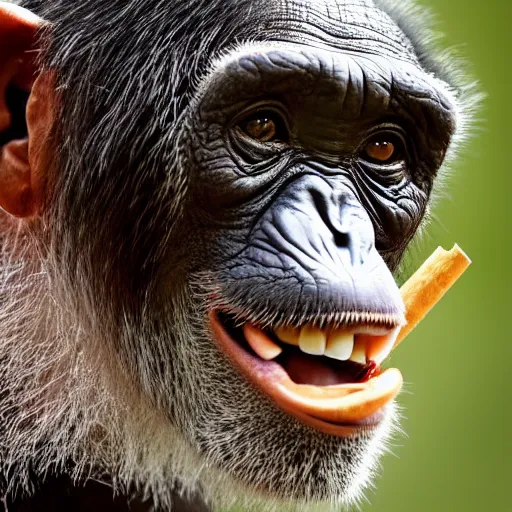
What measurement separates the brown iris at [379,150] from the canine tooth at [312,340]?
57 cm

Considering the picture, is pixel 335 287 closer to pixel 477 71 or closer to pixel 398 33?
pixel 398 33

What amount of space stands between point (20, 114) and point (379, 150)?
924 mm

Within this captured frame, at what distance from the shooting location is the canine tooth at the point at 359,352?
91.4 inches

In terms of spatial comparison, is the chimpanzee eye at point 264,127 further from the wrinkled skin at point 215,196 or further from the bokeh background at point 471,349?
the bokeh background at point 471,349

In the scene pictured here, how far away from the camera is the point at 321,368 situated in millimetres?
2281

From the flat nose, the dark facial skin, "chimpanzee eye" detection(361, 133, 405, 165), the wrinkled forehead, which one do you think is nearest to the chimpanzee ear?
the dark facial skin

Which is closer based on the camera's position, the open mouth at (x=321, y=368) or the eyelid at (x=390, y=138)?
the open mouth at (x=321, y=368)

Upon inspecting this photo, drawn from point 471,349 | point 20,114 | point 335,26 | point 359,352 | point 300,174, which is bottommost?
point 471,349

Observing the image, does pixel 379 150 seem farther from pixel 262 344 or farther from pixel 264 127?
pixel 262 344

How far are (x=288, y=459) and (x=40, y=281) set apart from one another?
2.75ft

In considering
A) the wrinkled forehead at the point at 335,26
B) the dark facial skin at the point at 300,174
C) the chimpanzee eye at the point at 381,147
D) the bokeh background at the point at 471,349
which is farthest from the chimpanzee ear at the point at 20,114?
the bokeh background at the point at 471,349

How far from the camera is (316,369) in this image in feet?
7.48

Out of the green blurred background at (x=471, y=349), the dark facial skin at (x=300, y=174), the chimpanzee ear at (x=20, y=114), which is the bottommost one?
the green blurred background at (x=471, y=349)

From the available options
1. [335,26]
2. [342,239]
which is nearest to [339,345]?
[342,239]
